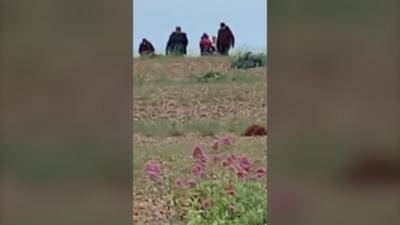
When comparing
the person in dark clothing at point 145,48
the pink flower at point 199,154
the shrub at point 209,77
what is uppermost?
the person in dark clothing at point 145,48

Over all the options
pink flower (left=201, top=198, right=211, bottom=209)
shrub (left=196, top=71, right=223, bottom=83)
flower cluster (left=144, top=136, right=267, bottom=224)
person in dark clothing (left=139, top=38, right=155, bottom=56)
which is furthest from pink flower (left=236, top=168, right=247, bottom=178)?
person in dark clothing (left=139, top=38, right=155, bottom=56)

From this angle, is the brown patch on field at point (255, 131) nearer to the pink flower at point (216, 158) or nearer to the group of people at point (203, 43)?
the pink flower at point (216, 158)

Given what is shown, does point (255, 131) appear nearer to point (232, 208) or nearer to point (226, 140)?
point (226, 140)

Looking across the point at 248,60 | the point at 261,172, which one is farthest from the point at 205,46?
the point at 261,172

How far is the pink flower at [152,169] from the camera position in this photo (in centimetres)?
129

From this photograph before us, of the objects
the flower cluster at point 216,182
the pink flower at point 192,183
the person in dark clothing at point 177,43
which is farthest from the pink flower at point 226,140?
the person in dark clothing at point 177,43

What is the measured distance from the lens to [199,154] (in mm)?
1302

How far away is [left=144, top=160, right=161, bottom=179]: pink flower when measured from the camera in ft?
4.22

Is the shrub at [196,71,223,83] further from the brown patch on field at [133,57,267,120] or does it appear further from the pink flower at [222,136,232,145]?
the pink flower at [222,136,232,145]

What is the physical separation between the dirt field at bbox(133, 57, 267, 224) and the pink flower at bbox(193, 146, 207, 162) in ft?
0.04

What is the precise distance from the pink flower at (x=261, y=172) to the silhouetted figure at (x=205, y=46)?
31 centimetres

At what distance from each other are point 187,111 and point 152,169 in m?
0.17

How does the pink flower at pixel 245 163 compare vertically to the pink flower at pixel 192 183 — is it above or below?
above
